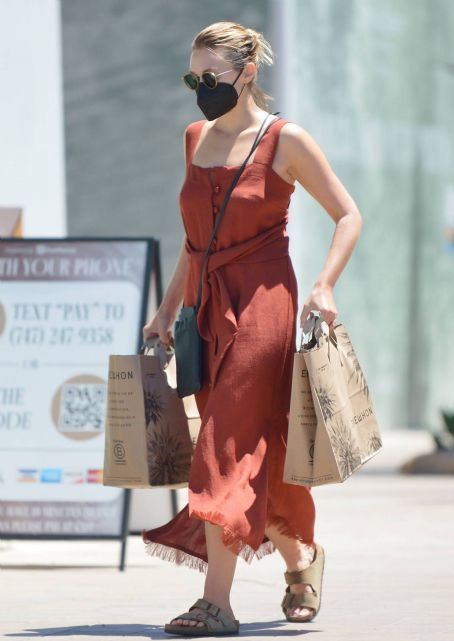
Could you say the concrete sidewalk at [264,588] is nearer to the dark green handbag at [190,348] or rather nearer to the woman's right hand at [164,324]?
the dark green handbag at [190,348]

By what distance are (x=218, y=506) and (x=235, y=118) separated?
3.95ft

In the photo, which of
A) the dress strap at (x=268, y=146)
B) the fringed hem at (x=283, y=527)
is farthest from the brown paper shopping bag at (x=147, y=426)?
the dress strap at (x=268, y=146)

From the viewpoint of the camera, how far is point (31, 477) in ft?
23.3

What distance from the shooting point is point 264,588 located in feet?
20.7

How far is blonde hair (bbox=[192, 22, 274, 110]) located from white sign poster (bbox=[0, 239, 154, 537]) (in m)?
1.85

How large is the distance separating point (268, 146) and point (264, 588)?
6.21 ft

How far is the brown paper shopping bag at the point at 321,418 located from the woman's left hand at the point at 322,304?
0.02 meters

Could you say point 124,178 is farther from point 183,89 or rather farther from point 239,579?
point 239,579

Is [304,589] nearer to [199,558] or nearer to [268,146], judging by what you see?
[199,558]

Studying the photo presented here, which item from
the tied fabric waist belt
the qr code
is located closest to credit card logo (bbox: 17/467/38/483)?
the qr code

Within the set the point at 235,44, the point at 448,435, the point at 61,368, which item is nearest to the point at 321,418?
the point at 235,44

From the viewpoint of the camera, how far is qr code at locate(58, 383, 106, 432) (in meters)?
7.06

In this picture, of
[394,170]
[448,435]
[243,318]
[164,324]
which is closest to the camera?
[243,318]

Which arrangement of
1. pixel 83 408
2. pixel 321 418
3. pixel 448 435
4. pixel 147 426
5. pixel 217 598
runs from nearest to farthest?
1. pixel 321 418
2. pixel 217 598
3. pixel 147 426
4. pixel 83 408
5. pixel 448 435
